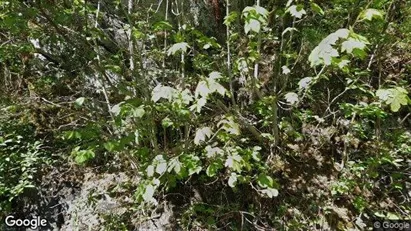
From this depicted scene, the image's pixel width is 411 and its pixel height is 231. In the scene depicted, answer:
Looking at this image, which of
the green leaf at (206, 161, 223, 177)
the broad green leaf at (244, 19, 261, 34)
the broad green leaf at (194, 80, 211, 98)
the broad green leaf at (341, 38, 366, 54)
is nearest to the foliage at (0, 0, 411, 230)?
the green leaf at (206, 161, 223, 177)

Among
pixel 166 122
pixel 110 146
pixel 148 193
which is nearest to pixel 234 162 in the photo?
pixel 148 193

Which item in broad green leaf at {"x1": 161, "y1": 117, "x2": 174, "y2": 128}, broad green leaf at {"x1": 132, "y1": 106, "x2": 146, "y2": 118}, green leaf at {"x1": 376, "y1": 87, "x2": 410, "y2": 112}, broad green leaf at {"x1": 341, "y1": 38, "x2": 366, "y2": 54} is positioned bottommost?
broad green leaf at {"x1": 161, "y1": 117, "x2": 174, "y2": 128}

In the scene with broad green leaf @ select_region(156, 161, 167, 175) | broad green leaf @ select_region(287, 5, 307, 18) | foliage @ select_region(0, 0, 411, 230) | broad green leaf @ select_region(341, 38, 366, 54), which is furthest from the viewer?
foliage @ select_region(0, 0, 411, 230)

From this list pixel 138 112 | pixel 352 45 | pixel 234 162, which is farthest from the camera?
pixel 234 162

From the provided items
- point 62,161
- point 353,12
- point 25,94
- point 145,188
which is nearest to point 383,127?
point 353,12

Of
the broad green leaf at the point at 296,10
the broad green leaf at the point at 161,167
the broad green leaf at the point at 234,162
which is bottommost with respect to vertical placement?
the broad green leaf at the point at 234,162

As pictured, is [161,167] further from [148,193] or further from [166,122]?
[166,122]

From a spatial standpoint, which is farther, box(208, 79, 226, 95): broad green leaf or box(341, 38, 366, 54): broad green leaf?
box(208, 79, 226, 95): broad green leaf

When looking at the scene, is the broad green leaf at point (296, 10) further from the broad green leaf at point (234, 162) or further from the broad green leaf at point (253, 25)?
the broad green leaf at point (234, 162)

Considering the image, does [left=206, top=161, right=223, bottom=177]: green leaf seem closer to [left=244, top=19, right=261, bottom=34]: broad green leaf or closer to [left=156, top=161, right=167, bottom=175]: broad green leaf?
[left=156, top=161, right=167, bottom=175]: broad green leaf

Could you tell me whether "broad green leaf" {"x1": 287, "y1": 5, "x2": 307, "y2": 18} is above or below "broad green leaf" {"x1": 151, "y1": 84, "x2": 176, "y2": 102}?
above

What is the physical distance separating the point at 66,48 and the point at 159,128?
131 cm

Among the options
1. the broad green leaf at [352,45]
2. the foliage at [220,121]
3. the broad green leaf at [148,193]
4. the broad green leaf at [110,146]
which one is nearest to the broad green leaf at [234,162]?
the foliage at [220,121]

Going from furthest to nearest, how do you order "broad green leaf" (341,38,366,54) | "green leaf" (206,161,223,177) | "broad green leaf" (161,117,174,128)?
"broad green leaf" (161,117,174,128) → "green leaf" (206,161,223,177) → "broad green leaf" (341,38,366,54)
